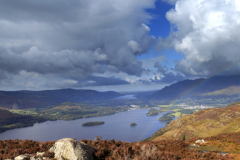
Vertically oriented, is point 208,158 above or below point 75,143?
below

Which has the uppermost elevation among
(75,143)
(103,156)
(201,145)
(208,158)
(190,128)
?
(75,143)

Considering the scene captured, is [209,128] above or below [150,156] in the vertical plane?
below

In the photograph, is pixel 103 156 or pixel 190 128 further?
pixel 190 128

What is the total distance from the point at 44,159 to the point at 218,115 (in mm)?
139375

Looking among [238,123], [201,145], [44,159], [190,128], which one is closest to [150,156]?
[44,159]

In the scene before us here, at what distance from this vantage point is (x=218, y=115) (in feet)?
382

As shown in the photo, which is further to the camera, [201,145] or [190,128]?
[190,128]

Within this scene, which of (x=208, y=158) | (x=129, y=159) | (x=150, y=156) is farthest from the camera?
(x=208, y=158)

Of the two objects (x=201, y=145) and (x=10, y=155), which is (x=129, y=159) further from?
(x=201, y=145)

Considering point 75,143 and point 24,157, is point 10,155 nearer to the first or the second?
point 24,157

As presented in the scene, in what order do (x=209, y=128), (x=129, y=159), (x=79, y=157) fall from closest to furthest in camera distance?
(x=79, y=157) → (x=129, y=159) → (x=209, y=128)

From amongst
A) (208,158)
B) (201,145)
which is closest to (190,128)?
(201,145)

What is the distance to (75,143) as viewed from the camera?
13.2 metres

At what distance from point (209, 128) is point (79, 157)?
114 metres
